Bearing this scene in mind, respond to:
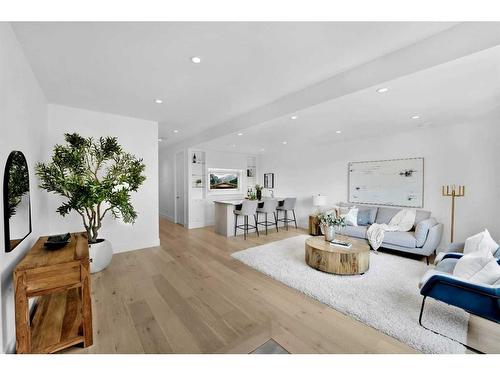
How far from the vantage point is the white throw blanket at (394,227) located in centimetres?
400

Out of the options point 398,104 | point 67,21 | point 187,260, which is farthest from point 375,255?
point 67,21

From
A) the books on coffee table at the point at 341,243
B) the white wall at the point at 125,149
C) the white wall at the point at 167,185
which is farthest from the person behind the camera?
the white wall at the point at 167,185

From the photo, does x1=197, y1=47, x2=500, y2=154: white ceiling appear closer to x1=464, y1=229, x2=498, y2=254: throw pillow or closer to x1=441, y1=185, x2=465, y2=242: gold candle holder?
x1=441, y1=185, x2=465, y2=242: gold candle holder

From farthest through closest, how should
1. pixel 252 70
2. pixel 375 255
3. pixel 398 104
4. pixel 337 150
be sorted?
pixel 337 150 < pixel 375 255 < pixel 398 104 < pixel 252 70

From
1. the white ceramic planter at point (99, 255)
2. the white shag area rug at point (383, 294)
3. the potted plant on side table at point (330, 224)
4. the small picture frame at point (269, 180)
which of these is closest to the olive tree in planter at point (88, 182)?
the white ceramic planter at point (99, 255)

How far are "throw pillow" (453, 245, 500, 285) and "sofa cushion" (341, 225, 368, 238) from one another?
87.3 inches

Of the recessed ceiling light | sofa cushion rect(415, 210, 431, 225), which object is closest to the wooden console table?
the recessed ceiling light

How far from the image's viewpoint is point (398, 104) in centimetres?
293

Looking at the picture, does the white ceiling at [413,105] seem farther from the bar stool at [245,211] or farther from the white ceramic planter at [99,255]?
the white ceramic planter at [99,255]

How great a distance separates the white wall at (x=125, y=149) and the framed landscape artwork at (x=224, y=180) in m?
2.57

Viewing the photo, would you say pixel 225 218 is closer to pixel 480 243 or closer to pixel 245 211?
pixel 245 211

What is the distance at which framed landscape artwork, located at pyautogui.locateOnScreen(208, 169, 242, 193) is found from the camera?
6.80m
